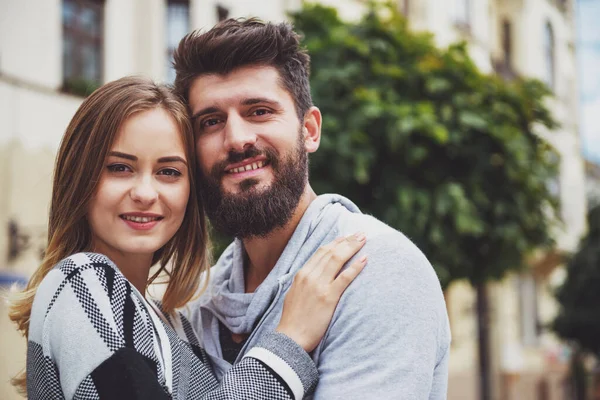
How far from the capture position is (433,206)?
753cm

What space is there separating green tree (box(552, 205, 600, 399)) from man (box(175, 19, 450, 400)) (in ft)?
44.0

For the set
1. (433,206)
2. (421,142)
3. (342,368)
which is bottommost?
(433,206)

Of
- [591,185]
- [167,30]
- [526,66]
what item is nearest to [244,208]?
[167,30]

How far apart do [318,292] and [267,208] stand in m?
0.42

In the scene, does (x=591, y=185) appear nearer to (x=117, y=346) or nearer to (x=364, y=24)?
(x=364, y=24)

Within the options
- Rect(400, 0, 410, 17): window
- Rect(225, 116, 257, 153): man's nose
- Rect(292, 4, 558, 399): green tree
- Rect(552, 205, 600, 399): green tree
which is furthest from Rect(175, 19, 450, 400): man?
Rect(552, 205, 600, 399): green tree

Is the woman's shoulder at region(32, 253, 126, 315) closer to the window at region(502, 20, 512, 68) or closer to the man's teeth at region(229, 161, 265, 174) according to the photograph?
the man's teeth at region(229, 161, 265, 174)

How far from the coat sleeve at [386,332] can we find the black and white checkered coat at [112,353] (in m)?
0.11

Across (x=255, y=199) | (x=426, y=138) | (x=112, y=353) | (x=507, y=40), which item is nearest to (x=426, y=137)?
(x=426, y=138)

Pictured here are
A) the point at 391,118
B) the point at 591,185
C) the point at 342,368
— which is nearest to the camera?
the point at 342,368

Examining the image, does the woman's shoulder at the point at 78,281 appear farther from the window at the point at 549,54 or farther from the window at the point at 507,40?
the window at the point at 549,54

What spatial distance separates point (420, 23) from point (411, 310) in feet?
45.9

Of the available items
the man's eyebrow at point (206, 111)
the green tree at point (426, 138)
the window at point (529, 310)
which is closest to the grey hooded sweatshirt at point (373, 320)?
the man's eyebrow at point (206, 111)

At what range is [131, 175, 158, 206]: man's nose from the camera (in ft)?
7.61
